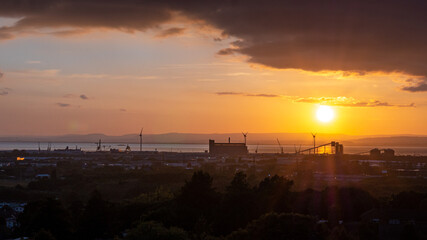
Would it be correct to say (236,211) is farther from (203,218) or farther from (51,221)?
(51,221)

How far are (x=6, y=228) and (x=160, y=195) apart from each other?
33.9 ft

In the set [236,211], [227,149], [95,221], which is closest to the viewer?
[95,221]

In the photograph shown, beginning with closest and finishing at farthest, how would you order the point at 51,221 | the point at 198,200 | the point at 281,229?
the point at 281,229
the point at 51,221
the point at 198,200

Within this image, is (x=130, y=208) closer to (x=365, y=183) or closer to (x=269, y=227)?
(x=269, y=227)

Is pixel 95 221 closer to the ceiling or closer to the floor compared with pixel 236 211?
closer to the floor

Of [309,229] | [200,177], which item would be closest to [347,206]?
[200,177]

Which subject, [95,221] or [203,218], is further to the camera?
[95,221]

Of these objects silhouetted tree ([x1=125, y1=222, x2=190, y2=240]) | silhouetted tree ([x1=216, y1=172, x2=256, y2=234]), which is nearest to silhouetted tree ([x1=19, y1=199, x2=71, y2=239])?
silhouetted tree ([x1=125, y1=222, x2=190, y2=240])

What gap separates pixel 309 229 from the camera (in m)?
22.6

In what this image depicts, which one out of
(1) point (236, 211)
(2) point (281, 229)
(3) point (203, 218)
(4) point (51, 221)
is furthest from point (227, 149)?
(2) point (281, 229)

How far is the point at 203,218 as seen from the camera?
28781 mm

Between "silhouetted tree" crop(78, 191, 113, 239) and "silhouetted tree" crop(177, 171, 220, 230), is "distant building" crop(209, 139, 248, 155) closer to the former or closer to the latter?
"silhouetted tree" crop(177, 171, 220, 230)

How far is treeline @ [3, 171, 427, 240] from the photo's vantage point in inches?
906

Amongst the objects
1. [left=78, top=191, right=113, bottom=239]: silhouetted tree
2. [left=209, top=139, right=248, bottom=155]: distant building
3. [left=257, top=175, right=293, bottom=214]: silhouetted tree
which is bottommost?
[left=78, top=191, right=113, bottom=239]: silhouetted tree
